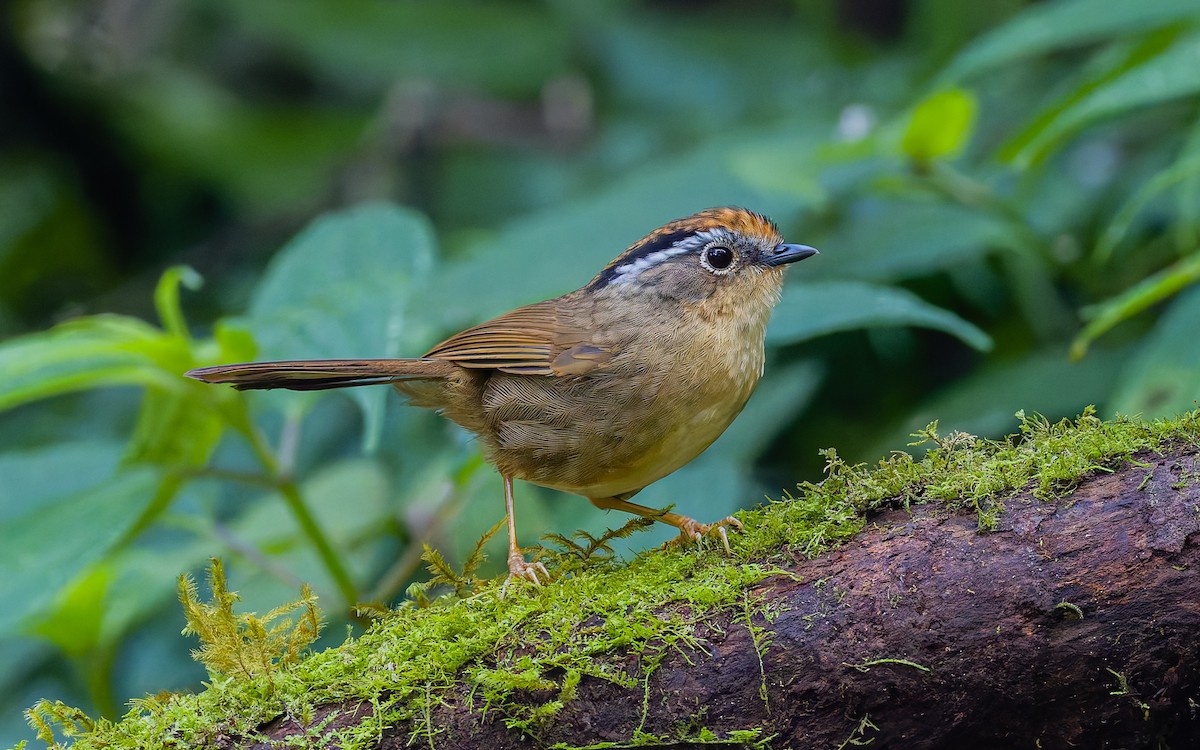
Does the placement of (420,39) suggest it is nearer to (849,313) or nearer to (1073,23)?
(1073,23)

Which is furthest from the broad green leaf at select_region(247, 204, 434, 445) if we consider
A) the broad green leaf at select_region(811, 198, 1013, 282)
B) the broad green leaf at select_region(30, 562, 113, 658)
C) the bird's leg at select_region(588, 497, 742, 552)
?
the broad green leaf at select_region(811, 198, 1013, 282)

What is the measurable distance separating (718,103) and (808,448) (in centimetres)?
290

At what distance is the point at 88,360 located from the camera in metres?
3.04

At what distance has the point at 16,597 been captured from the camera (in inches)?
113

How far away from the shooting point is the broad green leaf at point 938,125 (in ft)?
12.1

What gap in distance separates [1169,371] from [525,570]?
1.79m

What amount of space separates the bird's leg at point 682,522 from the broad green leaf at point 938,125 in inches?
67.9

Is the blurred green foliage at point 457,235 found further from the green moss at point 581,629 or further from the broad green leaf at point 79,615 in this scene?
the green moss at point 581,629

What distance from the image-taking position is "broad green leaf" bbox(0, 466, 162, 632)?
2.86 meters

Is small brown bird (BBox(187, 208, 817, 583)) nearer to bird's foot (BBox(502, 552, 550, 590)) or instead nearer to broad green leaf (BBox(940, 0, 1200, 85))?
bird's foot (BBox(502, 552, 550, 590))

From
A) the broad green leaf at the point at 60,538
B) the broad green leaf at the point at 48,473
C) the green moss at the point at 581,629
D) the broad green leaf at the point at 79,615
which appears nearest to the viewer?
the green moss at the point at 581,629

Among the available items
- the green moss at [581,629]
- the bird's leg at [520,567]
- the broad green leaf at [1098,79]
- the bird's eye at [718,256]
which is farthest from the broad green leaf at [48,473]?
the broad green leaf at [1098,79]

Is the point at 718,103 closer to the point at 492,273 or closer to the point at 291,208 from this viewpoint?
the point at 291,208

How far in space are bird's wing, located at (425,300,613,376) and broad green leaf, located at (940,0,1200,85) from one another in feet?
5.31
